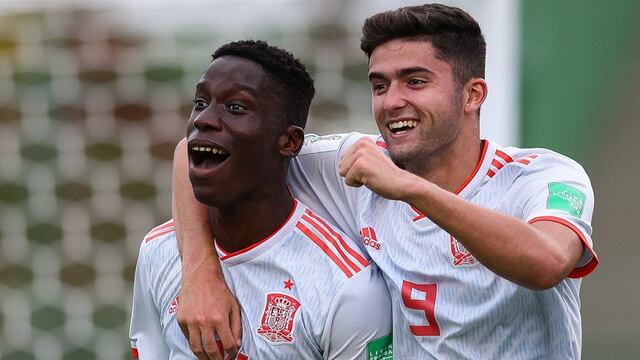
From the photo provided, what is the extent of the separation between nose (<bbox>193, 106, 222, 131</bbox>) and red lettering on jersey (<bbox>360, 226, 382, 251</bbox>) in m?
0.49

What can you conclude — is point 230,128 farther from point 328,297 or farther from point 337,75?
point 337,75

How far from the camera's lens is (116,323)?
218 inches

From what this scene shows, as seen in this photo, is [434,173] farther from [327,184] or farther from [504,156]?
[327,184]

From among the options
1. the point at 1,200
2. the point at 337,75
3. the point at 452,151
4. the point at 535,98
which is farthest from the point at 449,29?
the point at 1,200

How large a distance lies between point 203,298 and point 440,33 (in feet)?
3.01

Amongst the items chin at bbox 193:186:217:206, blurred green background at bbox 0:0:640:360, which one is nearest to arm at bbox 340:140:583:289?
chin at bbox 193:186:217:206

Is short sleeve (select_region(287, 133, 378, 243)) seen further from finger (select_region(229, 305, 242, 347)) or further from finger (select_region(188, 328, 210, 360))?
finger (select_region(188, 328, 210, 360))

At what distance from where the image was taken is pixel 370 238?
3.16m

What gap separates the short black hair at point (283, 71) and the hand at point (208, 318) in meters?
0.49

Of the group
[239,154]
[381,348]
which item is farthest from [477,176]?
[239,154]

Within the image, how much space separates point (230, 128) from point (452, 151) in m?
0.58

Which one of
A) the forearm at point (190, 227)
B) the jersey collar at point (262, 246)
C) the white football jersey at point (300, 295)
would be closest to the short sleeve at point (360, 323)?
the white football jersey at point (300, 295)

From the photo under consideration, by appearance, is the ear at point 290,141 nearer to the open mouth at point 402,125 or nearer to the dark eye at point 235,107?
the dark eye at point 235,107

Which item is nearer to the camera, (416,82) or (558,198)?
(558,198)
